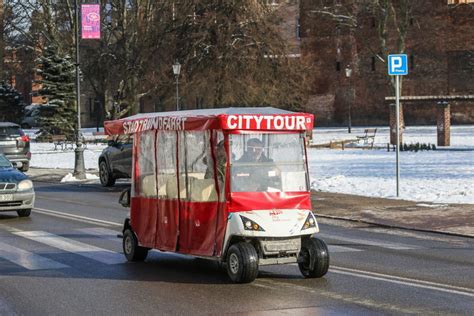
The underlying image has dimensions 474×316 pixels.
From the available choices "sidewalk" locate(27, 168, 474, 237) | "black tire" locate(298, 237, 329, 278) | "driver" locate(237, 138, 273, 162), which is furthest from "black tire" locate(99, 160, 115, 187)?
"black tire" locate(298, 237, 329, 278)

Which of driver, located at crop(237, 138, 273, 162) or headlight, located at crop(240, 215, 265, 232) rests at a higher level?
driver, located at crop(237, 138, 273, 162)

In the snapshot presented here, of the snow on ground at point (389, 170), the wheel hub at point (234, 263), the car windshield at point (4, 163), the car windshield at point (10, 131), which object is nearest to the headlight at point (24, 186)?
the car windshield at point (4, 163)

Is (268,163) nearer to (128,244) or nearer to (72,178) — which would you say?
(128,244)

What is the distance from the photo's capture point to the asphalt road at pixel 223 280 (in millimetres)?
9977

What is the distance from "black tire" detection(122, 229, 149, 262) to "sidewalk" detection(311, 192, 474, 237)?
6405mm

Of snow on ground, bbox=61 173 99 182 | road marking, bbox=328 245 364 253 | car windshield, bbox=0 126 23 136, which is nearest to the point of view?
road marking, bbox=328 245 364 253

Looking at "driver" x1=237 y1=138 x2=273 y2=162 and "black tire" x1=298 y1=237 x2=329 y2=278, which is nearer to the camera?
"black tire" x1=298 y1=237 x2=329 y2=278

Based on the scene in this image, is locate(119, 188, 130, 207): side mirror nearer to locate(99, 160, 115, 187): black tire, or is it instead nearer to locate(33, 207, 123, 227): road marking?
locate(33, 207, 123, 227): road marking

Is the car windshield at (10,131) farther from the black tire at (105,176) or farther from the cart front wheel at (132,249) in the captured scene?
the cart front wheel at (132,249)

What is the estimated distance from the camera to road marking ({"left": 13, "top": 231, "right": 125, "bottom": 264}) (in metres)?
14.0

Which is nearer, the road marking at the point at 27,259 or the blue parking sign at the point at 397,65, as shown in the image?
the road marking at the point at 27,259

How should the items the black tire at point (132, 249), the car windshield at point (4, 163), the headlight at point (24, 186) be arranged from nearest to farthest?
the black tire at point (132, 249), the headlight at point (24, 186), the car windshield at point (4, 163)

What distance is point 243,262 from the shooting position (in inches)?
442

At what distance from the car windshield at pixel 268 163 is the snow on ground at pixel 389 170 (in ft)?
35.2
